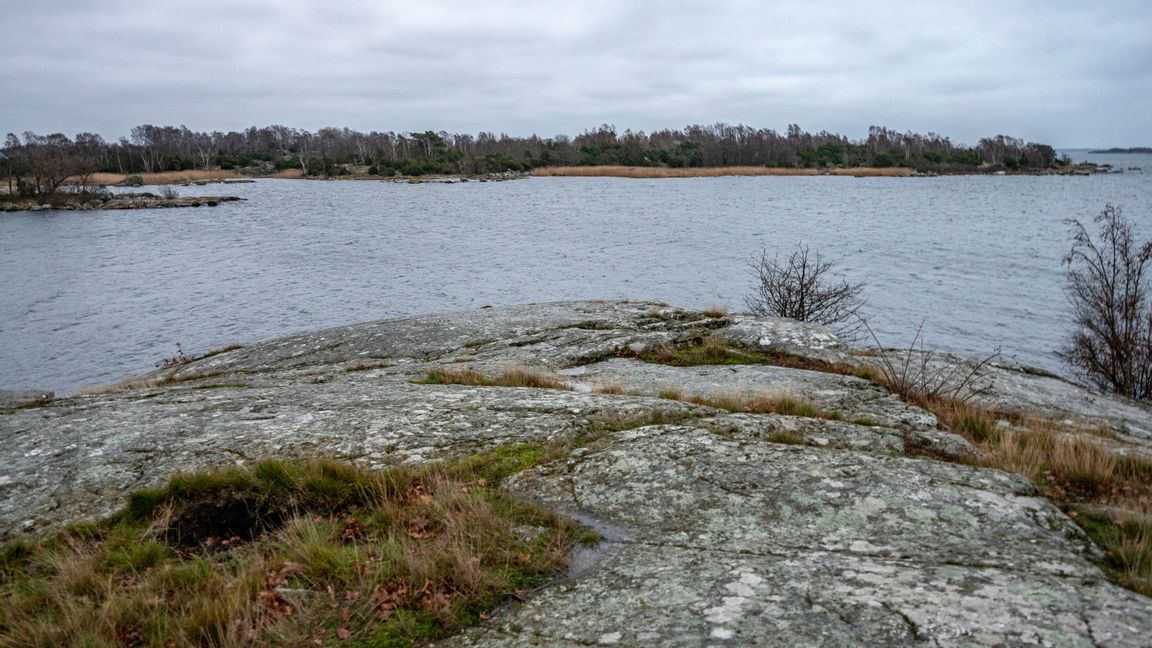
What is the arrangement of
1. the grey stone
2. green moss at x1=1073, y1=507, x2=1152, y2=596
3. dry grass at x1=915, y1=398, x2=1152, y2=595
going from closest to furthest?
green moss at x1=1073, y1=507, x2=1152, y2=596 < dry grass at x1=915, y1=398, x2=1152, y2=595 < the grey stone

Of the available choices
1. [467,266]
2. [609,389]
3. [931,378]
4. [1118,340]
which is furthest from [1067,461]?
[467,266]

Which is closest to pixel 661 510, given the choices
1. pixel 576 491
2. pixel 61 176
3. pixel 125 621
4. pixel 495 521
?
pixel 576 491

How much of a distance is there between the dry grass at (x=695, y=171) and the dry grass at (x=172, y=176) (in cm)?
7277

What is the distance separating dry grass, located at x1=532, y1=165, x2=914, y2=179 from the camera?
146875mm

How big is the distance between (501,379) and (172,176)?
559 ft

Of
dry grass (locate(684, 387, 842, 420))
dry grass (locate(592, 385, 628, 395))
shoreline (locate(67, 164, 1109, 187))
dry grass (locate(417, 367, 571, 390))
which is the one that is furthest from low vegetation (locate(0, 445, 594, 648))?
shoreline (locate(67, 164, 1109, 187))

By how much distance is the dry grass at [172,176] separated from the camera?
144 meters

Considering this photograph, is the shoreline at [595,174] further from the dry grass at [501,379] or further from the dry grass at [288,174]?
the dry grass at [501,379]

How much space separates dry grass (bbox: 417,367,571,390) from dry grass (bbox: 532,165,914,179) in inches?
5340

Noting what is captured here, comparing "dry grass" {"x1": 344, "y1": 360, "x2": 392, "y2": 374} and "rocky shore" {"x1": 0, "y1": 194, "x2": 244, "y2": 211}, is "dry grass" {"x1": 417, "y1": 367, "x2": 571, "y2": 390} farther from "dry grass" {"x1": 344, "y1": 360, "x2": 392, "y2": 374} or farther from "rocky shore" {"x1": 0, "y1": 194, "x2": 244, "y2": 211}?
"rocky shore" {"x1": 0, "y1": 194, "x2": 244, "y2": 211}

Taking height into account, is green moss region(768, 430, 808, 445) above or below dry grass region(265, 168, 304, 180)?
below

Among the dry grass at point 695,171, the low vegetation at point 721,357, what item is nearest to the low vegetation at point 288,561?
the low vegetation at point 721,357

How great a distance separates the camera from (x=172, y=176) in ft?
497

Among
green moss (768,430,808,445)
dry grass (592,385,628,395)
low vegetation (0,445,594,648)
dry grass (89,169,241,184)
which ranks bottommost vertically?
dry grass (592,385,628,395)
